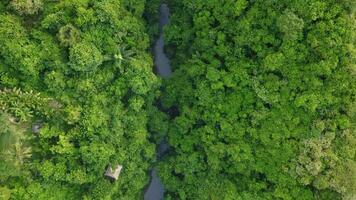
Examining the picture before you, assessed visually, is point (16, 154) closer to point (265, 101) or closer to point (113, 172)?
point (113, 172)

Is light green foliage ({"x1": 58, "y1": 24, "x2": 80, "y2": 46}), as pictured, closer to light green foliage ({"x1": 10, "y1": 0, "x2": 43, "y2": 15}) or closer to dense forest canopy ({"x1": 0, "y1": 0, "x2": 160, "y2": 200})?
dense forest canopy ({"x1": 0, "y1": 0, "x2": 160, "y2": 200})

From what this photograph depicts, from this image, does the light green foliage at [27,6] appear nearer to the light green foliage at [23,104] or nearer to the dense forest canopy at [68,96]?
the dense forest canopy at [68,96]

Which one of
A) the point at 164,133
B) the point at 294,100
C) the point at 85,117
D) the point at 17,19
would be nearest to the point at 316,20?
the point at 294,100

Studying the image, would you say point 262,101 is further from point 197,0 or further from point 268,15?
point 197,0

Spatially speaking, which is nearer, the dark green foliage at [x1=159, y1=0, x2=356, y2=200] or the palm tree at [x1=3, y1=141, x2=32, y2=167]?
the palm tree at [x1=3, y1=141, x2=32, y2=167]

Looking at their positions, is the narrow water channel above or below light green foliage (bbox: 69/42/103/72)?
below

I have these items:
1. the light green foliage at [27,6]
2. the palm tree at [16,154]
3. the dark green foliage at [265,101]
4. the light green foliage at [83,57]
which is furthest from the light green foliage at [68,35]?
the dark green foliage at [265,101]

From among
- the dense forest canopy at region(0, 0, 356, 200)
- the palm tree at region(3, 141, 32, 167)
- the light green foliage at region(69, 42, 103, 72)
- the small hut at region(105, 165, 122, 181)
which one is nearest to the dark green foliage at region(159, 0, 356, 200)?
the dense forest canopy at region(0, 0, 356, 200)
